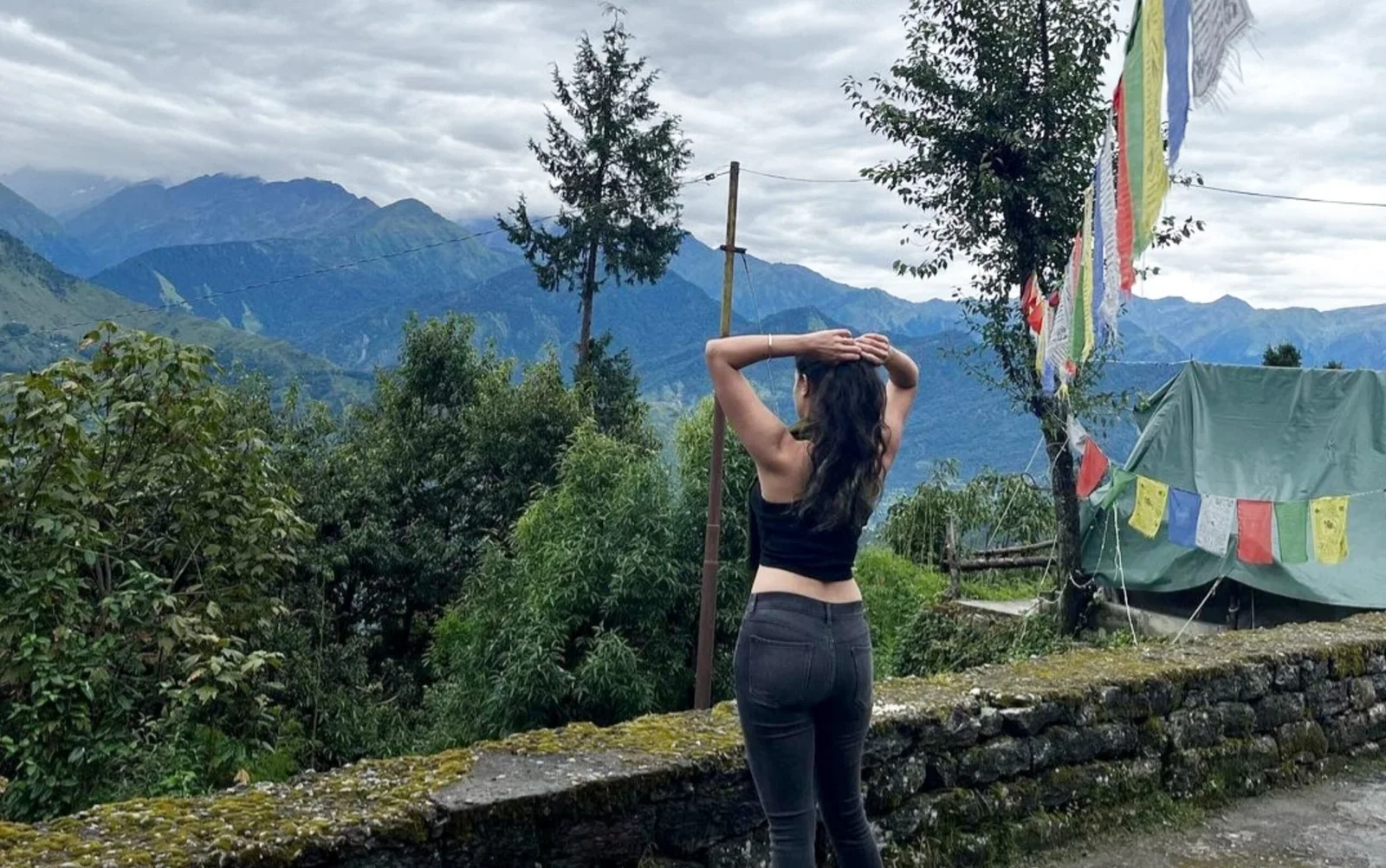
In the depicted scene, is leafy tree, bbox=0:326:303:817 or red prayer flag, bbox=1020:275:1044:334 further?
red prayer flag, bbox=1020:275:1044:334

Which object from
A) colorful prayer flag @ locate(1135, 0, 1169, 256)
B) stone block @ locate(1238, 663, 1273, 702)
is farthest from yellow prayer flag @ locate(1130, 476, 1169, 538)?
stone block @ locate(1238, 663, 1273, 702)

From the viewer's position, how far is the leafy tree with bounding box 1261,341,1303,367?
2217cm

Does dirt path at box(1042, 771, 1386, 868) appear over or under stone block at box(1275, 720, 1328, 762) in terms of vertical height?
under

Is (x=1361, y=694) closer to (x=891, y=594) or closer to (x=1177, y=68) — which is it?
(x=1177, y=68)

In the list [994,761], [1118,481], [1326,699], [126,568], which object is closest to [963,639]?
[1118,481]

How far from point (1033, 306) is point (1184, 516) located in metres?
2.39

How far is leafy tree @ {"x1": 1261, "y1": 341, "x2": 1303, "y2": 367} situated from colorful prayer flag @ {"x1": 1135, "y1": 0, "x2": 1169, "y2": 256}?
19637 mm

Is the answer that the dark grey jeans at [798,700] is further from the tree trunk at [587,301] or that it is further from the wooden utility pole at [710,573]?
the tree trunk at [587,301]

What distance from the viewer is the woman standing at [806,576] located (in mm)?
2250

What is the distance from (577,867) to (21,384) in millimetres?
4557

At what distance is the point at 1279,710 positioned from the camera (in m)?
4.33

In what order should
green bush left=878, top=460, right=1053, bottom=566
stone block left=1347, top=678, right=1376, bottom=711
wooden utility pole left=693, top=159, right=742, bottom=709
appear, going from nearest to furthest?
stone block left=1347, top=678, right=1376, bottom=711, wooden utility pole left=693, top=159, right=742, bottom=709, green bush left=878, top=460, right=1053, bottom=566

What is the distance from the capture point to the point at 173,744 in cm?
574

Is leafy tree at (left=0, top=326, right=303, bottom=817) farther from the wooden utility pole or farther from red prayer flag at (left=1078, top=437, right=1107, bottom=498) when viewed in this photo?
the wooden utility pole
